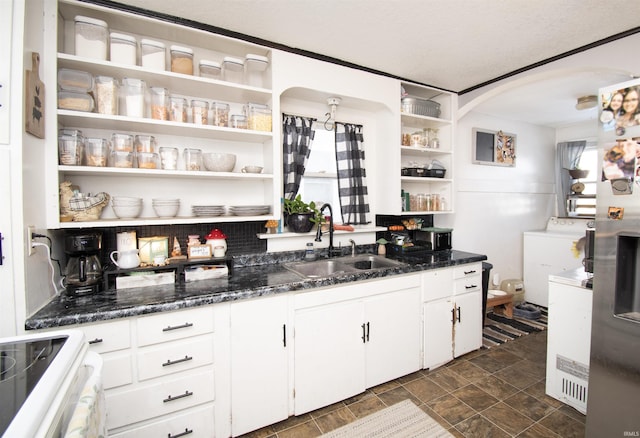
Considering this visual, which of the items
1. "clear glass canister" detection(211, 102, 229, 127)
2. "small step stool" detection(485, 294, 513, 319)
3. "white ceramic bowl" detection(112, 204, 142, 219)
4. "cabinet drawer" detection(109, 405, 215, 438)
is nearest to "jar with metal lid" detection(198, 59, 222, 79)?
"clear glass canister" detection(211, 102, 229, 127)

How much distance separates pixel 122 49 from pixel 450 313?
2907 millimetres

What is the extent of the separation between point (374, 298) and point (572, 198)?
13.2ft

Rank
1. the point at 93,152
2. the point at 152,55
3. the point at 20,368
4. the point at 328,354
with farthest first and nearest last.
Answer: the point at 328,354
the point at 152,55
the point at 93,152
the point at 20,368

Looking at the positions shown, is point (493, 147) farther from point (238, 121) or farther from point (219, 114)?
point (219, 114)

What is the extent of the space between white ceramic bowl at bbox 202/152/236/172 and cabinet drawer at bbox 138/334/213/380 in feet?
3.46

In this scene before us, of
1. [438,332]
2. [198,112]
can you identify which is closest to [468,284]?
[438,332]

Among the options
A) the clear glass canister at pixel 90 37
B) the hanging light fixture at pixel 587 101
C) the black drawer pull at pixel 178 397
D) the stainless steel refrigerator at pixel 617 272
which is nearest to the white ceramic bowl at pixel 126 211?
the clear glass canister at pixel 90 37

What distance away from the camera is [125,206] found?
5.72 ft

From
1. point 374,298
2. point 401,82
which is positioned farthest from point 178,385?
point 401,82

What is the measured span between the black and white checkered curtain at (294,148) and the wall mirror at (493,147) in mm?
2250

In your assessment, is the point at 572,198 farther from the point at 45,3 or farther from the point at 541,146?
the point at 45,3

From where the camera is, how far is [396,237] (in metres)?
2.72

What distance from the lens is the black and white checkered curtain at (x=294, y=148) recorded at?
2387mm

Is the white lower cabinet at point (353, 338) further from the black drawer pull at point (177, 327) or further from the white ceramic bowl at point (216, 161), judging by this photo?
the white ceramic bowl at point (216, 161)
